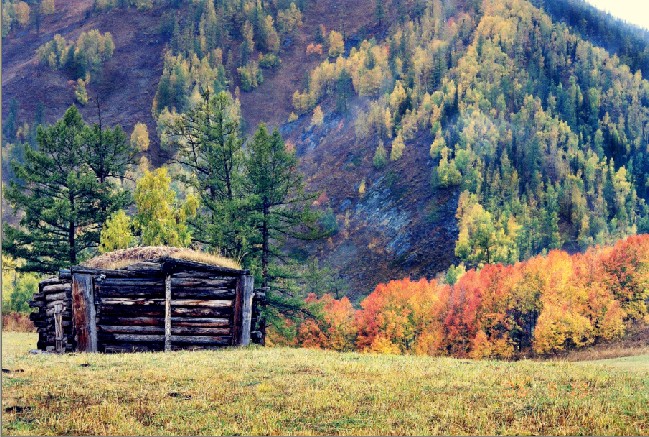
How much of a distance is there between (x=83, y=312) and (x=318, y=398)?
13.1 metres

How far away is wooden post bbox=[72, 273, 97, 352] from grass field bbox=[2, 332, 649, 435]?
202 inches

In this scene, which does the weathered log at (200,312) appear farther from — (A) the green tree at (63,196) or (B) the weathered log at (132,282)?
(A) the green tree at (63,196)

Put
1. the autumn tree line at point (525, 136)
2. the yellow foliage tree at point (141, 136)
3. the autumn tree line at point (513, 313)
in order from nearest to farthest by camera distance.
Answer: the autumn tree line at point (513, 313) < the autumn tree line at point (525, 136) < the yellow foliage tree at point (141, 136)

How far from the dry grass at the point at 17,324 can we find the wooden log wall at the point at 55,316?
18725 millimetres

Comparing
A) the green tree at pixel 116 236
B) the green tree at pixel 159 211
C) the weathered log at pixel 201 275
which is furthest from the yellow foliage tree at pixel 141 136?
the weathered log at pixel 201 275

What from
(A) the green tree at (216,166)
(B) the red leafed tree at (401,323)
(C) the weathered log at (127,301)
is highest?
(A) the green tree at (216,166)

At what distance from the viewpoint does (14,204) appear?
4172 centimetres

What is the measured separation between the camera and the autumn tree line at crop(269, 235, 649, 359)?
7312 cm

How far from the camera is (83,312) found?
21.9 m

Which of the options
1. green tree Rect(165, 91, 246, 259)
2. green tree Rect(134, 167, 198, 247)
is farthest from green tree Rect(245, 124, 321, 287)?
green tree Rect(134, 167, 198, 247)

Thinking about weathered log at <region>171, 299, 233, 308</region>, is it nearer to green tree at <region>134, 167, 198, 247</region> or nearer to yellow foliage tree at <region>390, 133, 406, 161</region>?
green tree at <region>134, 167, 198, 247</region>

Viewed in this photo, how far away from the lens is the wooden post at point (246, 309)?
23.0m

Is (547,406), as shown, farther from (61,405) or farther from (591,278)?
(591,278)

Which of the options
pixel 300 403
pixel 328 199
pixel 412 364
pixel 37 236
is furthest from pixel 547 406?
pixel 328 199
